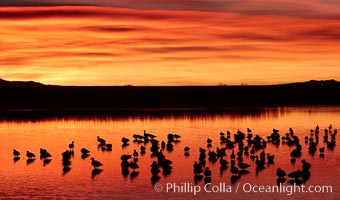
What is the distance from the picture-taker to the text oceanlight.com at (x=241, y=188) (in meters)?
31.8

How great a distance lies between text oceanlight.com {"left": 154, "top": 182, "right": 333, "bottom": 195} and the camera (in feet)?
104

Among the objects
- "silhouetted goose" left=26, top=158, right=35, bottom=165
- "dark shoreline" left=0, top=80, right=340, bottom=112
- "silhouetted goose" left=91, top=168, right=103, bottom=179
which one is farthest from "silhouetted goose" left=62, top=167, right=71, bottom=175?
"dark shoreline" left=0, top=80, right=340, bottom=112

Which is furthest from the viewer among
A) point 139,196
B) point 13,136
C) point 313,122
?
point 313,122

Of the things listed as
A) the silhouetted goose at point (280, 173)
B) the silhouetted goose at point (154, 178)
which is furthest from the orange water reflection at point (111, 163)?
the silhouetted goose at point (280, 173)

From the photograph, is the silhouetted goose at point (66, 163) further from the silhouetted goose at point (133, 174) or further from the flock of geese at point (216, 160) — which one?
the silhouetted goose at point (133, 174)

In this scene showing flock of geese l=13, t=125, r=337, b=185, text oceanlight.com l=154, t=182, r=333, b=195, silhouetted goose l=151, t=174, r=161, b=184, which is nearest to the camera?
text oceanlight.com l=154, t=182, r=333, b=195

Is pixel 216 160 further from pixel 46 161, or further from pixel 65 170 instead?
pixel 46 161

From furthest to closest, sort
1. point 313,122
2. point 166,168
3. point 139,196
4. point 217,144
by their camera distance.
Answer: point 313,122 < point 217,144 < point 166,168 < point 139,196

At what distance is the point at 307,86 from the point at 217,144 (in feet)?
494

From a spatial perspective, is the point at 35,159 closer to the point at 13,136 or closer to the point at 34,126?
the point at 13,136

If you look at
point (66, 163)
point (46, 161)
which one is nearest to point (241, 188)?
point (66, 163)

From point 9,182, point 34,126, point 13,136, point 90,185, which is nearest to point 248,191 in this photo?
point 90,185

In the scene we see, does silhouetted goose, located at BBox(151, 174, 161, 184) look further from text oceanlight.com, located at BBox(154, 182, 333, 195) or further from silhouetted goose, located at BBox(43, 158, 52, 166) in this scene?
silhouetted goose, located at BBox(43, 158, 52, 166)

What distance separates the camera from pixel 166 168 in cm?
3775
